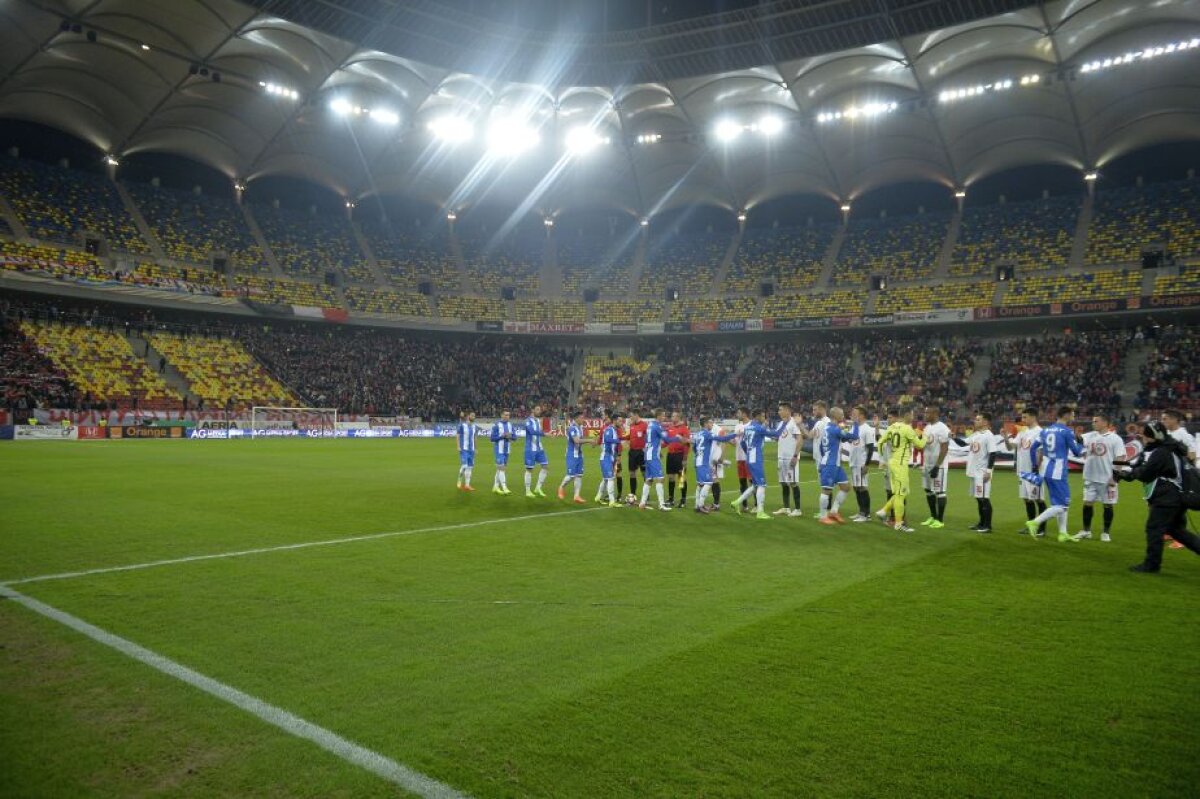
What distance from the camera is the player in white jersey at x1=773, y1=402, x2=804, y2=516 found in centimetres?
1318

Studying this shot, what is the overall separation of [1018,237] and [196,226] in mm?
58879

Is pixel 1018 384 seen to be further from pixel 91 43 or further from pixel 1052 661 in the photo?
pixel 91 43

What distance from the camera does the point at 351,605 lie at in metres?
6.89

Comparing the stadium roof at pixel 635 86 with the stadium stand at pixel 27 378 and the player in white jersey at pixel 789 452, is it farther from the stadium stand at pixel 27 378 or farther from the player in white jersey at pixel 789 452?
the player in white jersey at pixel 789 452

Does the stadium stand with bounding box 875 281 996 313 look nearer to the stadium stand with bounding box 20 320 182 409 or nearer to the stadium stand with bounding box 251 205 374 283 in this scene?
the stadium stand with bounding box 251 205 374 283

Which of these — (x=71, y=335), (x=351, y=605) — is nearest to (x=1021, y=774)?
(x=351, y=605)

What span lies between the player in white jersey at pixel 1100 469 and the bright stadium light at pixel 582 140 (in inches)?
1888

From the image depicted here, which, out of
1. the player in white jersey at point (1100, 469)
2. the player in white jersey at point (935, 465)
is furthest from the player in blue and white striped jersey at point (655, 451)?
the player in white jersey at point (1100, 469)

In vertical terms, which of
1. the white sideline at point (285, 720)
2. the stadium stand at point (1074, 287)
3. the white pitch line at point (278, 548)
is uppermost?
the stadium stand at point (1074, 287)

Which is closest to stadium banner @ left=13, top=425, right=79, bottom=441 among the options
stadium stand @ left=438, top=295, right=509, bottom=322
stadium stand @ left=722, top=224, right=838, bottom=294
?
stadium stand @ left=438, top=295, right=509, bottom=322

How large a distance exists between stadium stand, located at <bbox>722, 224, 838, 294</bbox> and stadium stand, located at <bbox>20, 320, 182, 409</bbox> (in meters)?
41.9

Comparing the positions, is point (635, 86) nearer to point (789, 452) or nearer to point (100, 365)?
point (100, 365)

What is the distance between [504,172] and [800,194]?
25220 millimetres

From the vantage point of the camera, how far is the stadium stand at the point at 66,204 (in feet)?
142
